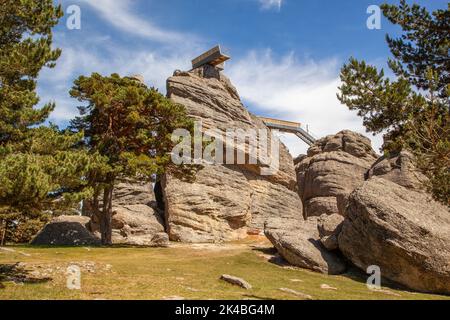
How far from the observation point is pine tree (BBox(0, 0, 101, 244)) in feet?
42.9

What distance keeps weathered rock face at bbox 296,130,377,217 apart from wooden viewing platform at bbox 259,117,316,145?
5.50 metres

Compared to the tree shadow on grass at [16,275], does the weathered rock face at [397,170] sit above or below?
above

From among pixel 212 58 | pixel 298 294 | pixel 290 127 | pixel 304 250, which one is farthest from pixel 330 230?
pixel 290 127

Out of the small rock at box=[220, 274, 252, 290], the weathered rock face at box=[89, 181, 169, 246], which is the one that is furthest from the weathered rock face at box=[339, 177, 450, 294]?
the weathered rock face at box=[89, 181, 169, 246]

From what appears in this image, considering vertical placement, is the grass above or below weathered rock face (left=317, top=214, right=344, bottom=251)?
below

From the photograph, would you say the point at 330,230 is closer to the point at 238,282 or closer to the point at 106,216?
the point at 238,282

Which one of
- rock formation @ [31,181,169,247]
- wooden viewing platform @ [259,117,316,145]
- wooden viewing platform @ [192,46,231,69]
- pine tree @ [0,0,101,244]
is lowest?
rock formation @ [31,181,169,247]

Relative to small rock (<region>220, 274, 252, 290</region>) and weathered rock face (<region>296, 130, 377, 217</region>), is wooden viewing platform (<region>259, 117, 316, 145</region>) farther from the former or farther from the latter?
small rock (<region>220, 274, 252, 290</region>)

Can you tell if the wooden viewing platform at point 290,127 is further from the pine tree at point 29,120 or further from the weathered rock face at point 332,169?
the pine tree at point 29,120

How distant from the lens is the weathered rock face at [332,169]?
56250mm

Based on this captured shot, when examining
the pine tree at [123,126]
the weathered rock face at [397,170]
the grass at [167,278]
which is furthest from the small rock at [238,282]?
the weathered rock face at [397,170]

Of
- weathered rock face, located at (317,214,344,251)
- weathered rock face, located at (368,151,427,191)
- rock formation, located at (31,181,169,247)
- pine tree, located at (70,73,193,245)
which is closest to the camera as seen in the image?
weathered rock face, located at (317,214,344,251)

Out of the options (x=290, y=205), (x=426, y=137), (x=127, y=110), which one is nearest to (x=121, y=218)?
(x=127, y=110)
